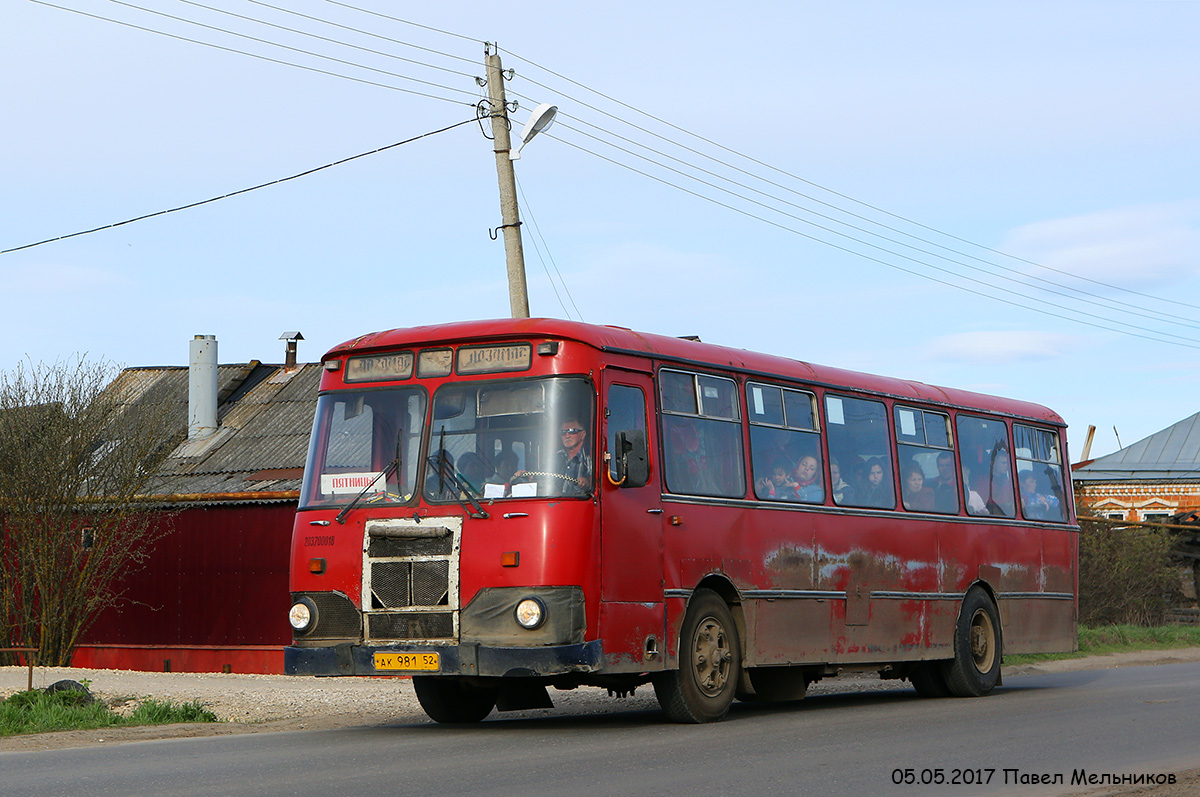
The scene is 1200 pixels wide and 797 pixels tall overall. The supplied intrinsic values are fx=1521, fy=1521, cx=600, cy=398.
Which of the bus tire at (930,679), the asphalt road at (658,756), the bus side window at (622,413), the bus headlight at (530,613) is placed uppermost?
the bus side window at (622,413)

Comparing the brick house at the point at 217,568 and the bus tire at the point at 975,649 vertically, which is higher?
the brick house at the point at 217,568

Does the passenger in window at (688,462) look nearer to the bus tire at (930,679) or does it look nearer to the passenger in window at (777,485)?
the passenger in window at (777,485)

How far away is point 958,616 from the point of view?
15648 millimetres

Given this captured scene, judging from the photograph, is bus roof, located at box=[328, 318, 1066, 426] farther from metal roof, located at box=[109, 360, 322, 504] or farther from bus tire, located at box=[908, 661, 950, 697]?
metal roof, located at box=[109, 360, 322, 504]

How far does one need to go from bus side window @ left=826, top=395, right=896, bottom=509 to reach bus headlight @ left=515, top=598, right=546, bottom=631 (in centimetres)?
420

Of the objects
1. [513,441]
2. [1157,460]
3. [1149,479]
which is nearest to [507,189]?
[513,441]

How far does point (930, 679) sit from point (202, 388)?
1991cm

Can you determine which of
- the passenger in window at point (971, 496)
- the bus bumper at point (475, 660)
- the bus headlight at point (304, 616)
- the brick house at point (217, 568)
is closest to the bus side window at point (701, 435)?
the bus bumper at point (475, 660)

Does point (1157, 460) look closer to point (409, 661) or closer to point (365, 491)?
point (365, 491)

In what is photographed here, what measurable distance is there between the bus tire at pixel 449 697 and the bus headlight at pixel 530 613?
→ 1.94 meters

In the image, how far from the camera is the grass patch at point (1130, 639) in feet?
89.4

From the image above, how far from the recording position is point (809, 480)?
13586 millimetres

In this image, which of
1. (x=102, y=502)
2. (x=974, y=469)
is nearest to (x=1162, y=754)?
(x=974, y=469)

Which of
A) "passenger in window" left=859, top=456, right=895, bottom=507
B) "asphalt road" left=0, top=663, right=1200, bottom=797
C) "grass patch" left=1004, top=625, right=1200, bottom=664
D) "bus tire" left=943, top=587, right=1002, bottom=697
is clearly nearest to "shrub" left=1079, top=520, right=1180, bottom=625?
"grass patch" left=1004, top=625, right=1200, bottom=664
